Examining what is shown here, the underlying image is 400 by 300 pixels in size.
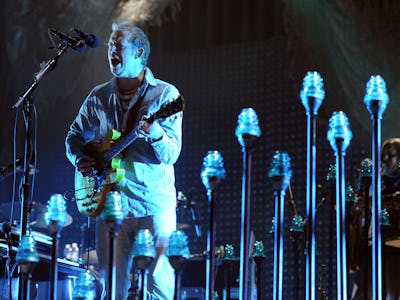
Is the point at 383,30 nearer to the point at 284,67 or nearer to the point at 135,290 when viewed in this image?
the point at 284,67

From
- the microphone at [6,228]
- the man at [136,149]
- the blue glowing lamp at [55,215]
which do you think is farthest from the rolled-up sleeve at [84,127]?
the blue glowing lamp at [55,215]

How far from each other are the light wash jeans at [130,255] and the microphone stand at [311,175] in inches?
47.8

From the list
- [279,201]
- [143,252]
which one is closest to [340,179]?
[279,201]

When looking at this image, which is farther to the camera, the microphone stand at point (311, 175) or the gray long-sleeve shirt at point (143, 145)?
the gray long-sleeve shirt at point (143, 145)

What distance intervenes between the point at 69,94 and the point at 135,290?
5146mm

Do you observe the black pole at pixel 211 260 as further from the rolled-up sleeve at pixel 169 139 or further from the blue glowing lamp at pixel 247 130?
the rolled-up sleeve at pixel 169 139

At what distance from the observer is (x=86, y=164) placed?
4492mm

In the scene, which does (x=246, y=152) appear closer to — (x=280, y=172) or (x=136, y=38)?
(x=280, y=172)

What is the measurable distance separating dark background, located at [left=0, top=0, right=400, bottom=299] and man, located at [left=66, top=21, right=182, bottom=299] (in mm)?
2863

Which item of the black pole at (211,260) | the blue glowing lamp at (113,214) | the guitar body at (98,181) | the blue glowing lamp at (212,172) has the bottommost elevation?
the black pole at (211,260)

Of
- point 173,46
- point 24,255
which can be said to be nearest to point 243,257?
point 24,255

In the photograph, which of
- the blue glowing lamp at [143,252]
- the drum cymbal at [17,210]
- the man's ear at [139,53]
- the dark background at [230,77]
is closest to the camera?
the blue glowing lamp at [143,252]

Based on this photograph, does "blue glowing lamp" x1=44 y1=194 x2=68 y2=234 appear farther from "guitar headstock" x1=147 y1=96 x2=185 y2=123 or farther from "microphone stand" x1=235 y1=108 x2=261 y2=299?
"guitar headstock" x1=147 y1=96 x2=185 y2=123

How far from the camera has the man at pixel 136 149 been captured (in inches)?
168
